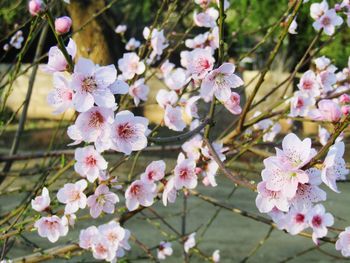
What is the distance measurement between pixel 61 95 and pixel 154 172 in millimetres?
599

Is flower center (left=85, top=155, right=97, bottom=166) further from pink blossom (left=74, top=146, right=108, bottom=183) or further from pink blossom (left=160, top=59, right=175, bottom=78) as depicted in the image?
pink blossom (left=160, top=59, right=175, bottom=78)

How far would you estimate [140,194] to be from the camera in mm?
1770

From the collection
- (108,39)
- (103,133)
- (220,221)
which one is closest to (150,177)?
(103,133)

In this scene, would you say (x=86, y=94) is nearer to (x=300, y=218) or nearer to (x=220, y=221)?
(x=300, y=218)

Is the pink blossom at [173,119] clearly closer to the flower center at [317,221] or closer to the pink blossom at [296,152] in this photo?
the flower center at [317,221]

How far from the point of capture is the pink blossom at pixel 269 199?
44.6 inches

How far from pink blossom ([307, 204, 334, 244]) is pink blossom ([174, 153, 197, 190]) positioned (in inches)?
15.1

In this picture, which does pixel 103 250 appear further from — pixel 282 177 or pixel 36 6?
pixel 282 177

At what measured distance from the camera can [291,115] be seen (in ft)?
7.25

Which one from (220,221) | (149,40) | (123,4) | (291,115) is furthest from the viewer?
(123,4)

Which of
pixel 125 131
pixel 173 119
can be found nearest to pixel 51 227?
pixel 173 119

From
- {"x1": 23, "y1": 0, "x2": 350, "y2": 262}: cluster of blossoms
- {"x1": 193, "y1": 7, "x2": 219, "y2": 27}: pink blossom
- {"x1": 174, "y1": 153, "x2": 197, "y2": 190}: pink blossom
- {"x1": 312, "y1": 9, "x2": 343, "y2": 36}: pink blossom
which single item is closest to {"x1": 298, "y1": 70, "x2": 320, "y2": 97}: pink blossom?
{"x1": 23, "y1": 0, "x2": 350, "y2": 262}: cluster of blossoms

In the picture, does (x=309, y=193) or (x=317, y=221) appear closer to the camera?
(x=309, y=193)

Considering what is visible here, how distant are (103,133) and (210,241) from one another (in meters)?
3.31
